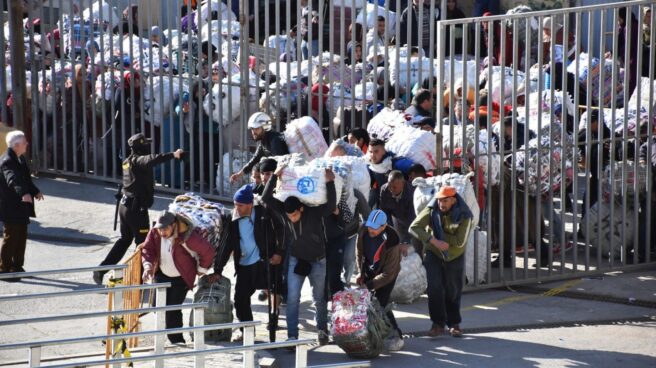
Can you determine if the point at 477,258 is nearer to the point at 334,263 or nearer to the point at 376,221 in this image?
the point at 334,263

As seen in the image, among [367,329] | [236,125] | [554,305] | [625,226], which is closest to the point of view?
[367,329]

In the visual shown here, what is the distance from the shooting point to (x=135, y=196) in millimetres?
13938

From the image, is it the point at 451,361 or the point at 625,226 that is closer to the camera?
the point at 451,361

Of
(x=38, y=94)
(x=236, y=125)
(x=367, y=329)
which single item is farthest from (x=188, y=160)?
(x=367, y=329)

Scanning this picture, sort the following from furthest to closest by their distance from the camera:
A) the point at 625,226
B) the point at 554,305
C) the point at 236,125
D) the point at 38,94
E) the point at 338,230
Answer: the point at 38,94
the point at 236,125
the point at 625,226
the point at 554,305
the point at 338,230

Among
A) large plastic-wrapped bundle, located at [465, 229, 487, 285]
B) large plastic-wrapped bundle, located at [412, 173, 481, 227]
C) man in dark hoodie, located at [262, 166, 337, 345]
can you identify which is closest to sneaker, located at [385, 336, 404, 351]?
man in dark hoodie, located at [262, 166, 337, 345]

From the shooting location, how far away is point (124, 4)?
18.4 m

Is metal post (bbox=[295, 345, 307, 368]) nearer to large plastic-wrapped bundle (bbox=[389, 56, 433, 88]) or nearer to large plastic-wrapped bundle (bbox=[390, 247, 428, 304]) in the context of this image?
large plastic-wrapped bundle (bbox=[390, 247, 428, 304])

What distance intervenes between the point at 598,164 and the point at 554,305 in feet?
5.54

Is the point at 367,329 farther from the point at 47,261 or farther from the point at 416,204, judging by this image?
the point at 47,261

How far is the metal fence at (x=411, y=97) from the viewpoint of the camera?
1409cm

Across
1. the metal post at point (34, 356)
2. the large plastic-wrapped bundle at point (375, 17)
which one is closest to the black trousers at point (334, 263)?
the large plastic-wrapped bundle at point (375, 17)

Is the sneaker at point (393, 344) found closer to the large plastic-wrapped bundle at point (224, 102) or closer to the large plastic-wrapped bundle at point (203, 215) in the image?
the large plastic-wrapped bundle at point (203, 215)

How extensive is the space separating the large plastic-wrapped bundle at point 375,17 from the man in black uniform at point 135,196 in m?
2.77
